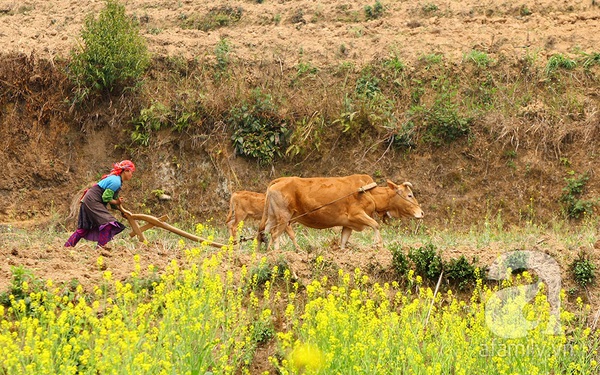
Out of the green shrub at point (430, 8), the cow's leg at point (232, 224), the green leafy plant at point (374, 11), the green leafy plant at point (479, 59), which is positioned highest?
the green shrub at point (430, 8)

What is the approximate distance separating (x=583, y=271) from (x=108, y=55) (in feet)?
47.3

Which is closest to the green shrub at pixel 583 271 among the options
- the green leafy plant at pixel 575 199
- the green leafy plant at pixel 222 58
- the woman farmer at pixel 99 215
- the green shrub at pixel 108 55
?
the woman farmer at pixel 99 215

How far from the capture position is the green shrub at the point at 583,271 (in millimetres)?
11492

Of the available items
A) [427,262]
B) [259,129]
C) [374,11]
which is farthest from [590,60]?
[427,262]

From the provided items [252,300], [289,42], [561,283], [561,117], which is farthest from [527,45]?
[252,300]

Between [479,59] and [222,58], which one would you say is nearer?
[479,59]

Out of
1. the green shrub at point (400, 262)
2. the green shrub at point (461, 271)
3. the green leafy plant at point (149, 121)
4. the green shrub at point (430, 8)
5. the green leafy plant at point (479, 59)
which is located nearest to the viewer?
the green shrub at point (461, 271)

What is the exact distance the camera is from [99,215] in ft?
44.2

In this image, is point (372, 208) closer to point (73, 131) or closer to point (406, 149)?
point (406, 149)

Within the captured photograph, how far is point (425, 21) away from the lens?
1009 inches

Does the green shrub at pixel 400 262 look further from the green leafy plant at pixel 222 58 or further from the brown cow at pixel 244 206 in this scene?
the green leafy plant at pixel 222 58

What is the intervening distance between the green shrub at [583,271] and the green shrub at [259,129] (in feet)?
37.7

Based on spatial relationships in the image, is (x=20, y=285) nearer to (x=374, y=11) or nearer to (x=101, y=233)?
(x=101, y=233)

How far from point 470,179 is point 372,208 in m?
6.25
